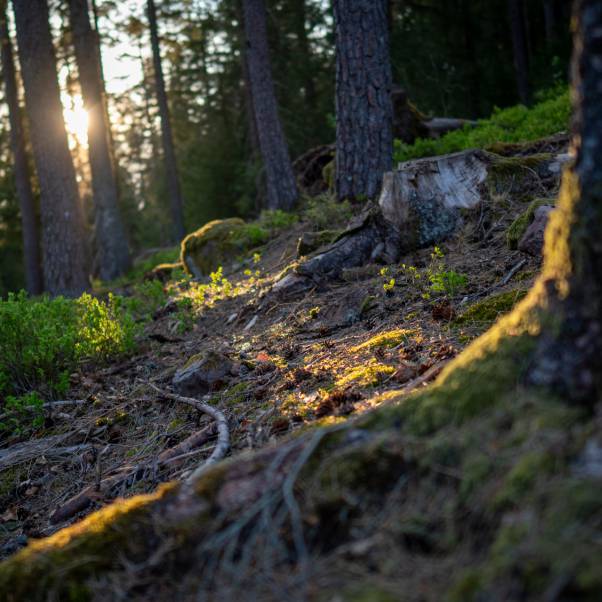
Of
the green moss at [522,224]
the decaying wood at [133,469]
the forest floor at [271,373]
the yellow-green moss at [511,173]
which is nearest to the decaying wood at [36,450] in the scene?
the forest floor at [271,373]

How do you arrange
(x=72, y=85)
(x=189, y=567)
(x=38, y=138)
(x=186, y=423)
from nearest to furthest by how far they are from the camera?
(x=189, y=567) → (x=186, y=423) → (x=38, y=138) → (x=72, y=85)

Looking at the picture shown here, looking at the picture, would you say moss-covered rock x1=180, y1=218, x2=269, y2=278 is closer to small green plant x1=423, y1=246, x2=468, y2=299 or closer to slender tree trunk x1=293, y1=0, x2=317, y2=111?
small green plant x1=423, y1=246, x2=468, y2=299

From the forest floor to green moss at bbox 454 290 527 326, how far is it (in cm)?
1

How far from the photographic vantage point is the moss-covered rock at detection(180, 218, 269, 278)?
965cm

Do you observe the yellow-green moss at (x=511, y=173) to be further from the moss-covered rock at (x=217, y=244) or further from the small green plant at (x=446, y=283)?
the moss-covered rock at (x=217, y=244)

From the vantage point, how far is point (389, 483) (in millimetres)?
1745

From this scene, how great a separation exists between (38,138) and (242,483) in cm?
1153

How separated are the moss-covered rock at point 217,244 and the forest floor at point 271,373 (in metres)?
3.13

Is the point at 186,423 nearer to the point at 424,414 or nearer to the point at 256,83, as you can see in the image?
the point at 424,414

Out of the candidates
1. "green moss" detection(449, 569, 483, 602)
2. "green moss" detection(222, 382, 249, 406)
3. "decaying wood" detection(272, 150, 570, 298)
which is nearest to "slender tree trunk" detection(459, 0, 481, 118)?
"decaying wood" detection(272, 150, 570, 298)

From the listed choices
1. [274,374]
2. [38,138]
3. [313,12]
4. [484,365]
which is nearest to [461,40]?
[313,12]

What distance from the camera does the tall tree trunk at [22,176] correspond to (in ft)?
64.6

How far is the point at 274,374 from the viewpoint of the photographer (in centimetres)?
431

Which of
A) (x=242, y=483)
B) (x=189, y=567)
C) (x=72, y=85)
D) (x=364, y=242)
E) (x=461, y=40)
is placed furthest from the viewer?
(x=461, y=40)
